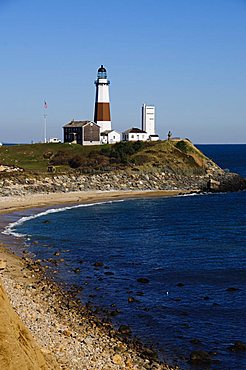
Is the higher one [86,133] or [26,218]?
[86,133]

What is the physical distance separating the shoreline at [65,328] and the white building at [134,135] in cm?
6331

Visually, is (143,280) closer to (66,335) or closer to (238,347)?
(238,347)

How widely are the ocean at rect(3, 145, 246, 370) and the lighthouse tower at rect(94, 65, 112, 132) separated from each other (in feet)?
119

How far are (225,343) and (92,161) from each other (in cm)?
5915

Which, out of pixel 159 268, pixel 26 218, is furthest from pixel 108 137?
pixel 159 268

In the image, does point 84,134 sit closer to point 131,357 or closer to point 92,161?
point 92,161

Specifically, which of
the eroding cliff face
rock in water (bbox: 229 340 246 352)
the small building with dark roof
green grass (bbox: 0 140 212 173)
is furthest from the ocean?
the small building with dark roof

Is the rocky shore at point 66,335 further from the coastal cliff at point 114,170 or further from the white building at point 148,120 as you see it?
the white building at point 148,120

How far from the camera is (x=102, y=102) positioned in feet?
292

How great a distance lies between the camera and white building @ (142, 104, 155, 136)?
9519cm

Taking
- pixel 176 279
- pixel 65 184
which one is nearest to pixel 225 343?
pixel 176 279

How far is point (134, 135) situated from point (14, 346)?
82.0 metres

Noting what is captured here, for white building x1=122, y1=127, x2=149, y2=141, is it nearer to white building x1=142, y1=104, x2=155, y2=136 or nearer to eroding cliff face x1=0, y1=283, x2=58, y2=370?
white building x1=142, y1=104, x2=155, y2=136

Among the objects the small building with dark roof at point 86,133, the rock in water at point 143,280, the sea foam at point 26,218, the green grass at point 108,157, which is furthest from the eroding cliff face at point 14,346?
the small building with dark roof at point 86,133
